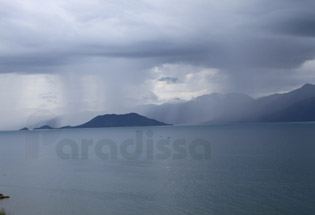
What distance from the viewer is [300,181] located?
62.8 meters

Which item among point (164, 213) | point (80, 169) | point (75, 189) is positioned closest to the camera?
point (164, 213)

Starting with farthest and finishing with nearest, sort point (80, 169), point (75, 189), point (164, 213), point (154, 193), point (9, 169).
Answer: point (9, 169)
point (80, 169)
point (75, 189)
point (154, 193)
point (164, 213)

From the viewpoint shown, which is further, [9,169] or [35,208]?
[9,169]

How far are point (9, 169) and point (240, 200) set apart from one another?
7857 cm

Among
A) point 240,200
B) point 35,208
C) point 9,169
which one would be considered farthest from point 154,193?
point 9,169

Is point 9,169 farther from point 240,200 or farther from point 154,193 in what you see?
point 240,200

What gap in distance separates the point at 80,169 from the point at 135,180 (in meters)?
28.5

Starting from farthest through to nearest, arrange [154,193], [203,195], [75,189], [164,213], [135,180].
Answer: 1. [135,180]
2. [75,189]
3. [154,193]
4. [203,195]
5. [164,213]

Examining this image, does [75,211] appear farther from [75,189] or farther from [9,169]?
[9,169]

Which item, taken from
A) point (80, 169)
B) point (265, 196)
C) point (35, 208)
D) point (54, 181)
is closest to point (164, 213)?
point (265, 196)

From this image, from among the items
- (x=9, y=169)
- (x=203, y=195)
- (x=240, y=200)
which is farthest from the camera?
(x=9, y=169)

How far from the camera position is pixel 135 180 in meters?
74.4

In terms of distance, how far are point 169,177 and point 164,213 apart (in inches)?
1099

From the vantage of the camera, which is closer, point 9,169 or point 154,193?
point 154,193
